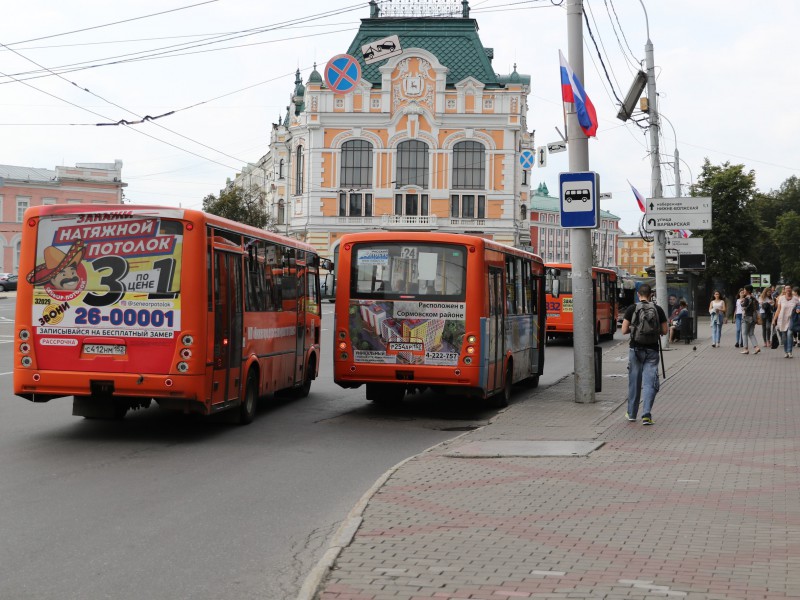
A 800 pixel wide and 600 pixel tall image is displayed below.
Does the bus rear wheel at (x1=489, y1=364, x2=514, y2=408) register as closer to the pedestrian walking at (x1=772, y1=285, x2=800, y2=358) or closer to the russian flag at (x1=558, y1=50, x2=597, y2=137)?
the russian flag at (x1=558, y1=50, x2=597, y2=137)

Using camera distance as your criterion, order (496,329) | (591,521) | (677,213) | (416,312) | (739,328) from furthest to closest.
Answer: (739,328) → (677,213) → (496,329) → (416,312) → (591,521)

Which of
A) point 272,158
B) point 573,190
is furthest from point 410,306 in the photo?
point 272,158

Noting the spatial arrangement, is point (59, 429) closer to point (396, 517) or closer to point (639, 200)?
point (396, 517)

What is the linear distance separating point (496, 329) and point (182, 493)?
27.5 ft

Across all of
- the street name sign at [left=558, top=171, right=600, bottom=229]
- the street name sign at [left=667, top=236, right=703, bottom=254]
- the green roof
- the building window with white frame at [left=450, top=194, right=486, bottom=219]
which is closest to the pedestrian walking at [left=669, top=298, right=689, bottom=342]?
the street name sign at [left=667, top=236, right=703, bottom=254]

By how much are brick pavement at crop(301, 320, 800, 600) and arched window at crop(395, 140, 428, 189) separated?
68.4m

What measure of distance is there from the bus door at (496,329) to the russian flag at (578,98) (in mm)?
2735

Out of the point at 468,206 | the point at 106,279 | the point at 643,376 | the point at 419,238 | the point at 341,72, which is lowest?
the point at 643,376

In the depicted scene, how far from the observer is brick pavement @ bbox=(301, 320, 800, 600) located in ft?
20.2

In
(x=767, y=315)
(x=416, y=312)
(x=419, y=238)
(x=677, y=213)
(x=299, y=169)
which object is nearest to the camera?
(x=416, y=312)

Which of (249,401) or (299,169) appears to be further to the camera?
(299,169)

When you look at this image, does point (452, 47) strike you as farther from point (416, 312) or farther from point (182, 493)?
point (182, 493)

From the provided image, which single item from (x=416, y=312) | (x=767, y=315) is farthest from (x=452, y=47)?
(x=416, y=312)

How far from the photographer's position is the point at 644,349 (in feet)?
47.9
